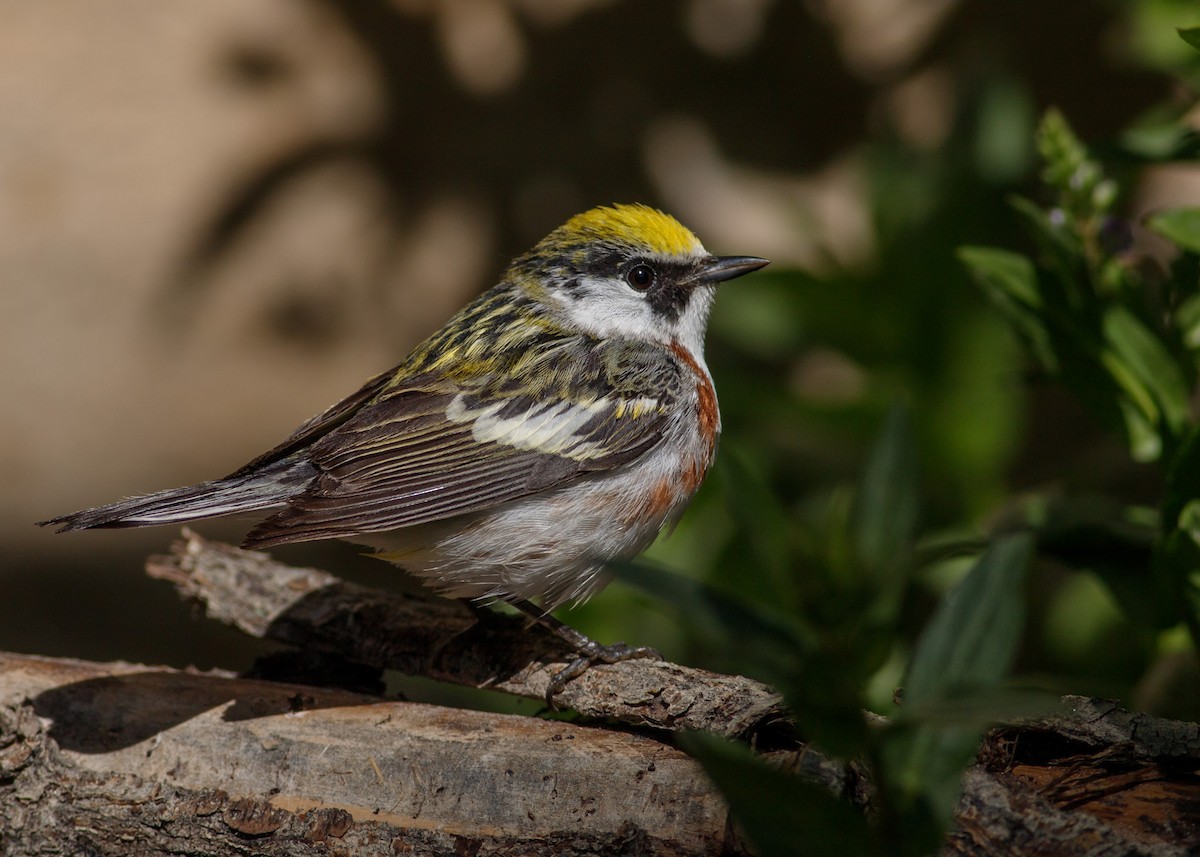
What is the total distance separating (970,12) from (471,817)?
182 inches

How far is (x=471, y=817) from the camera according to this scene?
250cm

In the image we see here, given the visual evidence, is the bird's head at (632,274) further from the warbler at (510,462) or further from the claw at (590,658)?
the claw at (590,658)

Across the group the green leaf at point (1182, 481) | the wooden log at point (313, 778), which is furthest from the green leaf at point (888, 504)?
the wooden log at point (313, 778)

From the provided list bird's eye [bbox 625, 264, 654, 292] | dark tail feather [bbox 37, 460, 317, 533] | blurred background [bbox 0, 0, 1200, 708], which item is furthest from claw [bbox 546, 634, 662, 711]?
blurred background [bbox 0, 0, 1200, 708]

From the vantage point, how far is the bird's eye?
149 inches

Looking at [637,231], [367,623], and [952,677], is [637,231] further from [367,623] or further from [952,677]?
[952,677]

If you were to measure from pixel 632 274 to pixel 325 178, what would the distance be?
288 centimetres

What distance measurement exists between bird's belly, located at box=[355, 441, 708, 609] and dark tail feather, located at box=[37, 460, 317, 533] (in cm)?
31

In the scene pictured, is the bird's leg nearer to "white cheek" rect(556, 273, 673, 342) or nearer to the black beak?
"white cheek" rect(556, 273, 673, 342)

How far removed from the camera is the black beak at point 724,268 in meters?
3.73

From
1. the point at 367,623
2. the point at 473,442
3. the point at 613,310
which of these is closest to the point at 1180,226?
the point at 613,310

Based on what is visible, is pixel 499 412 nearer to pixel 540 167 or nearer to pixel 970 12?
pixel 540 167

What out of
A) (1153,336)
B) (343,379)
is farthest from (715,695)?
(343,379)

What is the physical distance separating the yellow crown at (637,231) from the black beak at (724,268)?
0.08 metres
